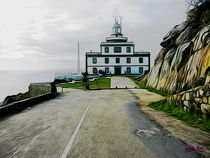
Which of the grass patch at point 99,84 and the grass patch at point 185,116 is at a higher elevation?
the grass patch at point 99,84

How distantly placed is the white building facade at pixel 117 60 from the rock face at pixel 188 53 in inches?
936

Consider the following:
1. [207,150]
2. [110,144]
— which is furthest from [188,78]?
[110,144]

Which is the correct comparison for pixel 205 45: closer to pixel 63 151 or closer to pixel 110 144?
pixel 110 144

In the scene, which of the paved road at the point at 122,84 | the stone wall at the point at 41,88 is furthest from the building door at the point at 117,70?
the stone wall at the point at 41,88

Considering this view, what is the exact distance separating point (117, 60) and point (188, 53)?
3314 cm

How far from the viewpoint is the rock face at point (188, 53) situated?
35.7ft

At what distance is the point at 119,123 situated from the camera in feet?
19.8

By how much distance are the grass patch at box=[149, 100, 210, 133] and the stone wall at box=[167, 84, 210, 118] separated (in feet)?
0.68

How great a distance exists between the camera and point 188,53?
14406mm

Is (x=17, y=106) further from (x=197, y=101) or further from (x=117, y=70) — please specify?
(x=117, y=70)

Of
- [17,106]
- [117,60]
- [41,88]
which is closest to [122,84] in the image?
[41,88]

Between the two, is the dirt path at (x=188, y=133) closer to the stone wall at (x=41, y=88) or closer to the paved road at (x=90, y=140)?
the paved road at (x=90, y=140)

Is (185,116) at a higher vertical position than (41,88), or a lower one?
lower

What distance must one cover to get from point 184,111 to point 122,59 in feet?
134
